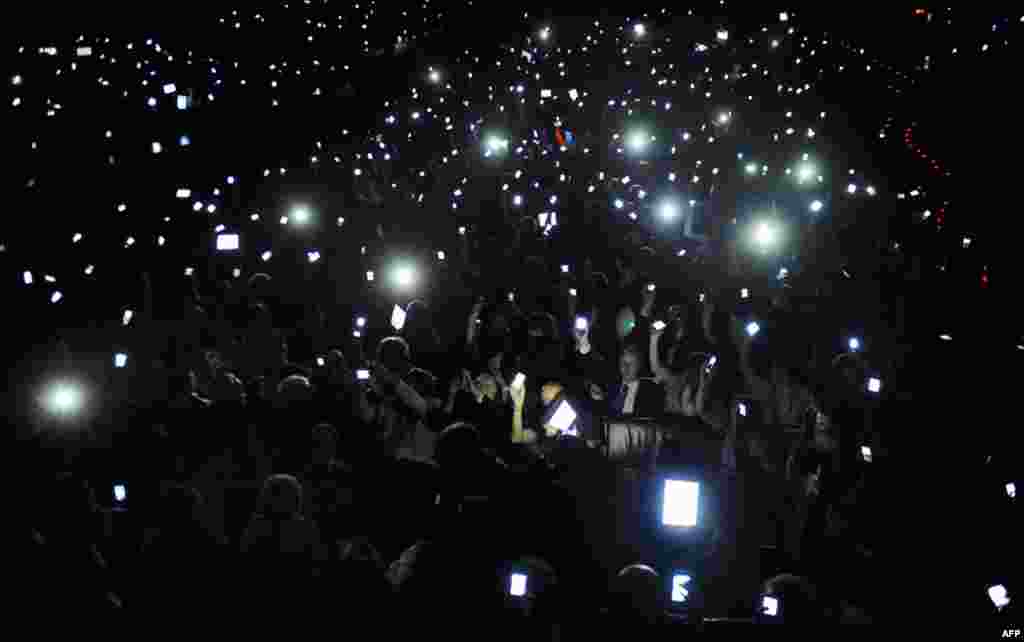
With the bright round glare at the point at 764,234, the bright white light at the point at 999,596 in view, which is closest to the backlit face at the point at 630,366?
the bright white light at the point at 999,596

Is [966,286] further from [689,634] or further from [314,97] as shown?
[314,97]

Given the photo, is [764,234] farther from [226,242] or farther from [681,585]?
[681,585]

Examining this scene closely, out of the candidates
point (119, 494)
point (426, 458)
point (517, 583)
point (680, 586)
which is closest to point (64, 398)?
point (119, 494)

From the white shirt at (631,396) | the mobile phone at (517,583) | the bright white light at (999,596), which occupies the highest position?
the white shirt at (631,396)

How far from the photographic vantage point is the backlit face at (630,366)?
8.49 meters

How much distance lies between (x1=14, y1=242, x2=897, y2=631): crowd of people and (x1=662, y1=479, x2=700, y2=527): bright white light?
54cm

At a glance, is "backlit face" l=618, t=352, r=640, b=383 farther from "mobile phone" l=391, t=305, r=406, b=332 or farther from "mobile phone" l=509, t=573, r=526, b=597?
"mobile phone" l=509, t=573, r=526, b=597

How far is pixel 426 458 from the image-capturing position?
7.75 m

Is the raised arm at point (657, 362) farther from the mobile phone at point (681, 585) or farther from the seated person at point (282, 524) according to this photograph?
the seated person at point (282, 524)

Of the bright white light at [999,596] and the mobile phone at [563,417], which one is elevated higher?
the mobile phone at [563,417]

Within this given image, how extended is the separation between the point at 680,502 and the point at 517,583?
1.30 metres

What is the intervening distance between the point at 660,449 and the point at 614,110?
24.0 m

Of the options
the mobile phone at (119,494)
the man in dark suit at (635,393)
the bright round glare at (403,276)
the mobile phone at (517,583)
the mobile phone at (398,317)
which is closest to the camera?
the mobile phone at (517,583)

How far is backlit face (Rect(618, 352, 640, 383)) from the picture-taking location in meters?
8.49
